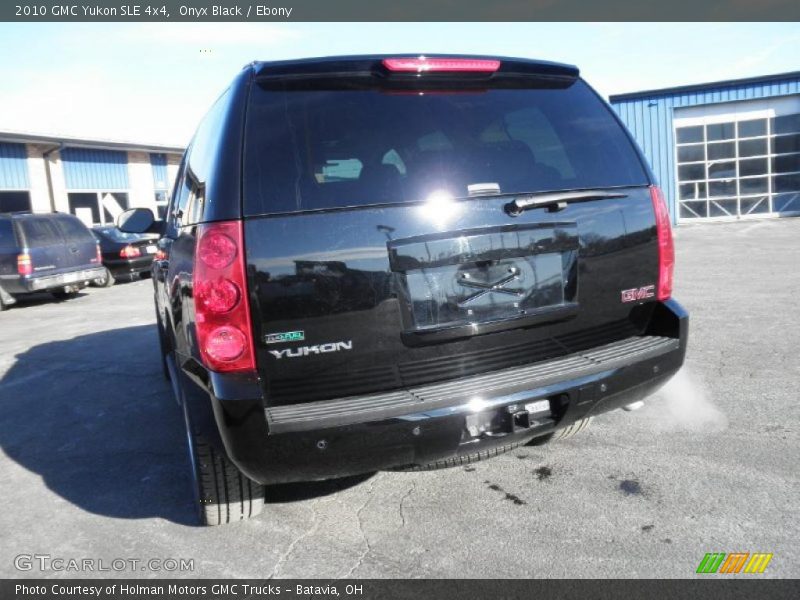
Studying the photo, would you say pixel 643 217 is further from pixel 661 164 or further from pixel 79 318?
pixel 661 164

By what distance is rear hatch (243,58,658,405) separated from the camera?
97.3 inches

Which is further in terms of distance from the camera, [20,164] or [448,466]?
[20,164]

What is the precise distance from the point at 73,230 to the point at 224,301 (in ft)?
38.9

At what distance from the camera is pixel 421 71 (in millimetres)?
2781

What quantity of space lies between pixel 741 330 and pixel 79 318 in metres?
9.02

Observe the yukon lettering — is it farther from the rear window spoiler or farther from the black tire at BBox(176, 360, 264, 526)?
the rear window spoiler

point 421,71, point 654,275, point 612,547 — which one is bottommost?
point 612,547

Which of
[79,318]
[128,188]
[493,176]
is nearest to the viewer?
[493,176]

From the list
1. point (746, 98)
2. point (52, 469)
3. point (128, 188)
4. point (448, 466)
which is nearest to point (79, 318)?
point (52, 469)

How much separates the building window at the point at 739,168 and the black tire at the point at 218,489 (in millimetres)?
22094

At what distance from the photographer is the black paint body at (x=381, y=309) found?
2430 mm

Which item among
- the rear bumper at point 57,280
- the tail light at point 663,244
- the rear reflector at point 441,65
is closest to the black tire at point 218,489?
the rear reflector at point 441,65

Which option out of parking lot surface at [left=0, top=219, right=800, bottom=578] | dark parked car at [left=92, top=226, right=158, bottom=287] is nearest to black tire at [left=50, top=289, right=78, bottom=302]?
dark parked car at [left=92, top=226, right=158, bottom=287]

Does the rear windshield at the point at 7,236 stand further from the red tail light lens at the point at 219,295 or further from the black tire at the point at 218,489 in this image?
the red tail light lens at the point at 219,295
